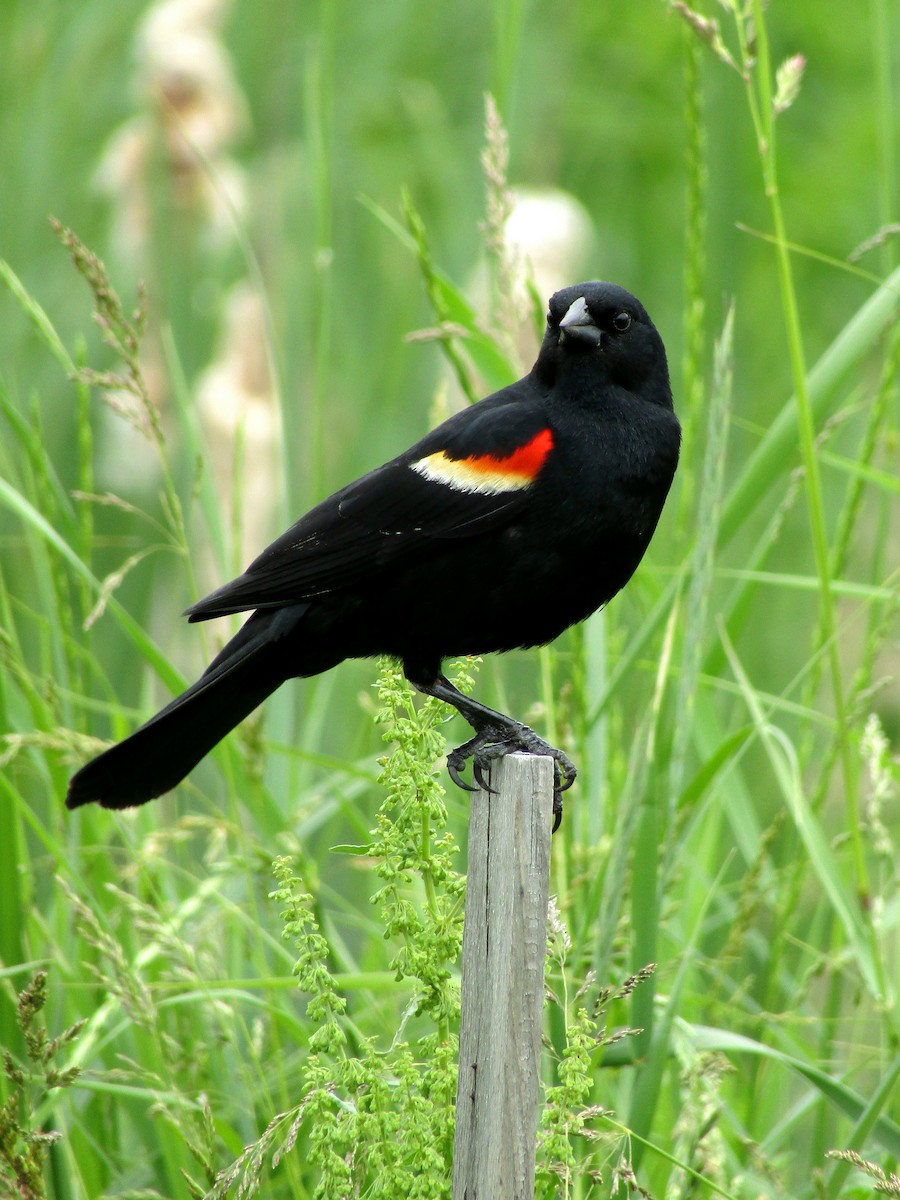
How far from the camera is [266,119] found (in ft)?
14.1

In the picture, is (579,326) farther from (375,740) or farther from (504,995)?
(504,995)

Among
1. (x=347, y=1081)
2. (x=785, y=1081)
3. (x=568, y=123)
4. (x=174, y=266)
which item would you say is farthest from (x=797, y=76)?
(x=568, y=123)

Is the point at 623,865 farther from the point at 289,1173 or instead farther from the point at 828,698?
the point at 828,698

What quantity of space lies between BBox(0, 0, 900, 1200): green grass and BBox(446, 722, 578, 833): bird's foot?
67 millimetres

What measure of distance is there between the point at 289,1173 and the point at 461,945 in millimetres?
520

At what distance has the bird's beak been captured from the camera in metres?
2.27

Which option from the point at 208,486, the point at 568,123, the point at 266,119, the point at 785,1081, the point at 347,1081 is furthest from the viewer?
the point at 568,123

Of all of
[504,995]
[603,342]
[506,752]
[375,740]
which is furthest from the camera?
[375,740]

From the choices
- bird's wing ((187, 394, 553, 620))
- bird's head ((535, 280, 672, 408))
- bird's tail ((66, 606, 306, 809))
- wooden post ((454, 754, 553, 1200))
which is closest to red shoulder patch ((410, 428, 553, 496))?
bird's wing ((187, 394, 553, 620))

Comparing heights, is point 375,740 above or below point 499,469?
below

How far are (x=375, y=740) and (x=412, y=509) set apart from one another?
2.39ft

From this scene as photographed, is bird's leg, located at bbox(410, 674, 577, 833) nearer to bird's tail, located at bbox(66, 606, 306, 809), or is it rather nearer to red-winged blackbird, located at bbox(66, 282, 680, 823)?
red-winged blackbird, located at bbox(66, 282, 680, 823)

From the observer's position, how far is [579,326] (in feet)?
7.49

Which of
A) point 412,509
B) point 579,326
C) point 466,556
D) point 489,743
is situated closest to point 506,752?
point 489,743
